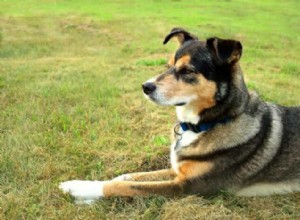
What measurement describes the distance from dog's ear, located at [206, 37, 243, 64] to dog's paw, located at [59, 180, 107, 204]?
178cm

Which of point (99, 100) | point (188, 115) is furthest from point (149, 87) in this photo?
point (99, 100)

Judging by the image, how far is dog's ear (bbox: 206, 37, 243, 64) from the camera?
4.43 meters

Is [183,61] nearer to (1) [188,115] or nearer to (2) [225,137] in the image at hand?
(1) [188,115]

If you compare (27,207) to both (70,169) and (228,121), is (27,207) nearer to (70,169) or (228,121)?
(70,169)

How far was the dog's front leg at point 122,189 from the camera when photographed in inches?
182

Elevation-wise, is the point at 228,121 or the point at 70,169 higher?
the point at 228,121

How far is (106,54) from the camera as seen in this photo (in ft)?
45.1

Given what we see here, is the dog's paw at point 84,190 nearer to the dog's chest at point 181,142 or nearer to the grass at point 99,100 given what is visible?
the grass at point 99,100

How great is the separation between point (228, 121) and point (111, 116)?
286cm

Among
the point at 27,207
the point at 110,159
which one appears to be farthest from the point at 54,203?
the point at 110,159

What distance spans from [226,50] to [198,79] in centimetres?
40

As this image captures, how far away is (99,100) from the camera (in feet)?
26.1

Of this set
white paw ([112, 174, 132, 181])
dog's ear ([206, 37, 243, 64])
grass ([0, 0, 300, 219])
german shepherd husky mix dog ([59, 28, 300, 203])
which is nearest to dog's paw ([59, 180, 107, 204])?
german shepherd husky mix dog ([59, 28, 300, 203])

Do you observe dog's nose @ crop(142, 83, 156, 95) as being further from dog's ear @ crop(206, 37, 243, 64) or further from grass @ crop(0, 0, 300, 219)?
grass @ crop(0, 0, 300, 219)
